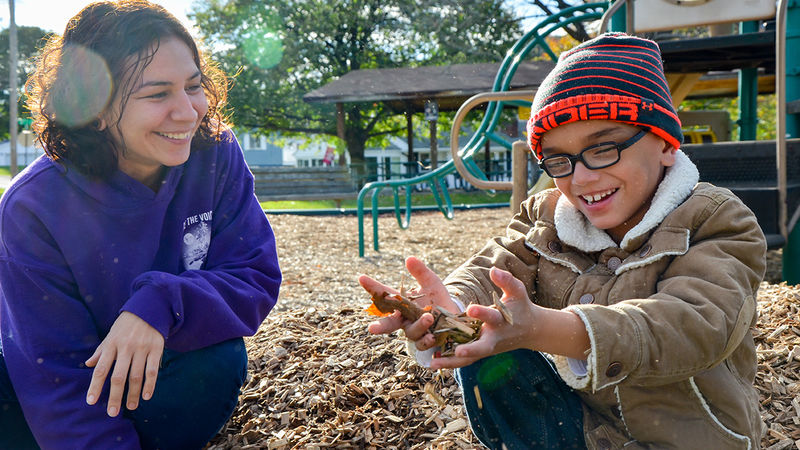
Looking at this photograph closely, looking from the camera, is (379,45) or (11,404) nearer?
(11,404)

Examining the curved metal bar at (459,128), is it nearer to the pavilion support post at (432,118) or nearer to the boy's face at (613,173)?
the boy's face at (613,173)

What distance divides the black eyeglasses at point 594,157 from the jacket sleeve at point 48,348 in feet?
4.37

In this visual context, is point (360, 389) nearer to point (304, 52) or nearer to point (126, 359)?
point (126, 359)

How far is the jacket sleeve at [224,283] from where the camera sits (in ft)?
5.77

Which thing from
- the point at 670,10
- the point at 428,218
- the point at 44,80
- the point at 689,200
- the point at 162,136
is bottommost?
the point at 428,218

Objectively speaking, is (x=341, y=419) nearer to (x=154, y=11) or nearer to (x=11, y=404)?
(x=11, y=404)

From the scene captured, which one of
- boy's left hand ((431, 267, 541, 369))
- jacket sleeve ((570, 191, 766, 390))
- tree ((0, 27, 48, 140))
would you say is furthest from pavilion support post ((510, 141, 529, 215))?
tree ((0, 27, 48, 140))

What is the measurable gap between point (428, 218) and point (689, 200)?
9.45 metres

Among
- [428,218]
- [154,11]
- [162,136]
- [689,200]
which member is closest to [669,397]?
[689,200]

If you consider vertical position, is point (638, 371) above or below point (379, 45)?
below

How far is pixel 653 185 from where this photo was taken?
1.66 m

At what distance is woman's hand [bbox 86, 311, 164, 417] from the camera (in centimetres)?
164

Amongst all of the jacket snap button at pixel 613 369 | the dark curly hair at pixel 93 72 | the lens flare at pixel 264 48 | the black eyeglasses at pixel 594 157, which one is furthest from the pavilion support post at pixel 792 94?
the lens flare at pixel 264 48

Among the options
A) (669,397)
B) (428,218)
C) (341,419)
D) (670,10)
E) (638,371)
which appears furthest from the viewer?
(428,218)
